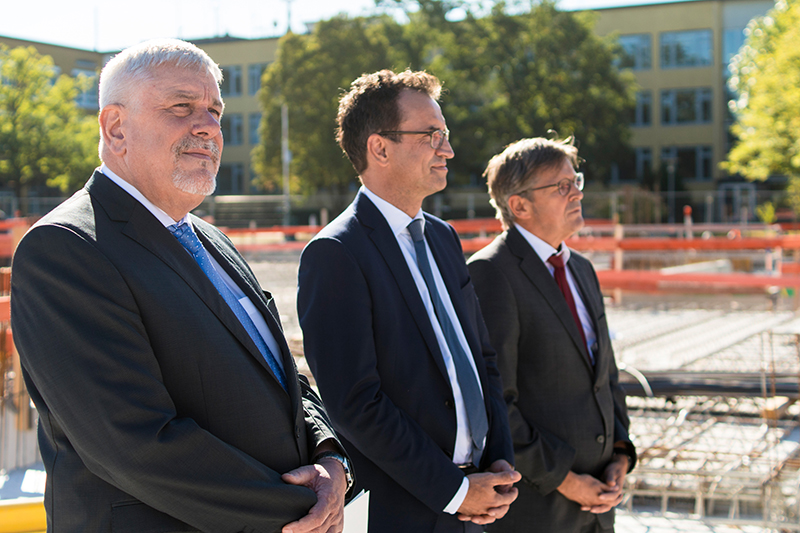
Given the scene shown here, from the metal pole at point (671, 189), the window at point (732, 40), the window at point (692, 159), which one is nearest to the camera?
the metal pole at point (671, 189)

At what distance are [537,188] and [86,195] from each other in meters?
1.94

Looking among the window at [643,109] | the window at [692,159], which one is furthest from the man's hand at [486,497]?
the window at [643,109]

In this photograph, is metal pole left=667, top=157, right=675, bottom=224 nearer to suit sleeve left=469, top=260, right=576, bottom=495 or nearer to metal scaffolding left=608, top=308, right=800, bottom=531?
metal scaffolding left=608, top=308, right=800, bottom=531

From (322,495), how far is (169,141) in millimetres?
930

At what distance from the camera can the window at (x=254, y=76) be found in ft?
166

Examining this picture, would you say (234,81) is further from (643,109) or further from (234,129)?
(643,109)

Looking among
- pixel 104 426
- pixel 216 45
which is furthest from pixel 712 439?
pixel 216 45

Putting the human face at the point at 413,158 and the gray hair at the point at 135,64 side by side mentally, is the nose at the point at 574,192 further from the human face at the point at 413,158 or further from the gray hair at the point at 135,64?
the gray hair at the point at 135,64

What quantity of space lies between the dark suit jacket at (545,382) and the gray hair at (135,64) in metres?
1.52

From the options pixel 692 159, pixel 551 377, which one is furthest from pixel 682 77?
pixel 551 377

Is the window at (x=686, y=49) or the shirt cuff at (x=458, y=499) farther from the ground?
the window at (x=686, y=49)

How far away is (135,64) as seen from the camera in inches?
72.1

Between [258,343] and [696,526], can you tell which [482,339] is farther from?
[696,526]

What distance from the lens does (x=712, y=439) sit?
5.01 meters
